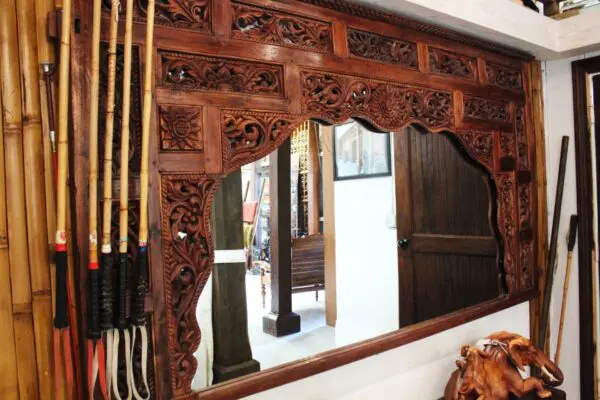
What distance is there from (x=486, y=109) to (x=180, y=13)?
1628 mm

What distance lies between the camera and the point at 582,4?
2438mm

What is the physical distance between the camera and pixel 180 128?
1.31 m

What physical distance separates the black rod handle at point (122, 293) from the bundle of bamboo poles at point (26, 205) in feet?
0.38

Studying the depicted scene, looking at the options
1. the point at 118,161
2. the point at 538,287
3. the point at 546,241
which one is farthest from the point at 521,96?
the point at 118,161

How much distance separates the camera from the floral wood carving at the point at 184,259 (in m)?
1.28

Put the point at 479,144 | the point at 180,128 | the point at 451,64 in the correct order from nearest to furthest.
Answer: the point at 180,128
the point at 451,64
the point at 479,144

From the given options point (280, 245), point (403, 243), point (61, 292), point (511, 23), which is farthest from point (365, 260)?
point (61, 292)

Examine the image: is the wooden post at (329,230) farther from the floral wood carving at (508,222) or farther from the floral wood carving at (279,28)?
the floral wood carving at (279,28)

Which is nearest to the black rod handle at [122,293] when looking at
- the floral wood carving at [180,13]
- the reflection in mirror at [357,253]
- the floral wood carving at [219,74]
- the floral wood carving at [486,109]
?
the floral wood carving at [219,74]

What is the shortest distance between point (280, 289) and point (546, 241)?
201 cm

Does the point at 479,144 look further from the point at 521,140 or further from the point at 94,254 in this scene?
the point at 94,254

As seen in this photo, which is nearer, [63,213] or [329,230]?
[63,213]

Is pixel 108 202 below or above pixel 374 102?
below

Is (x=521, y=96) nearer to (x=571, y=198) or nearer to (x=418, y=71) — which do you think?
(x=571, y=198)
